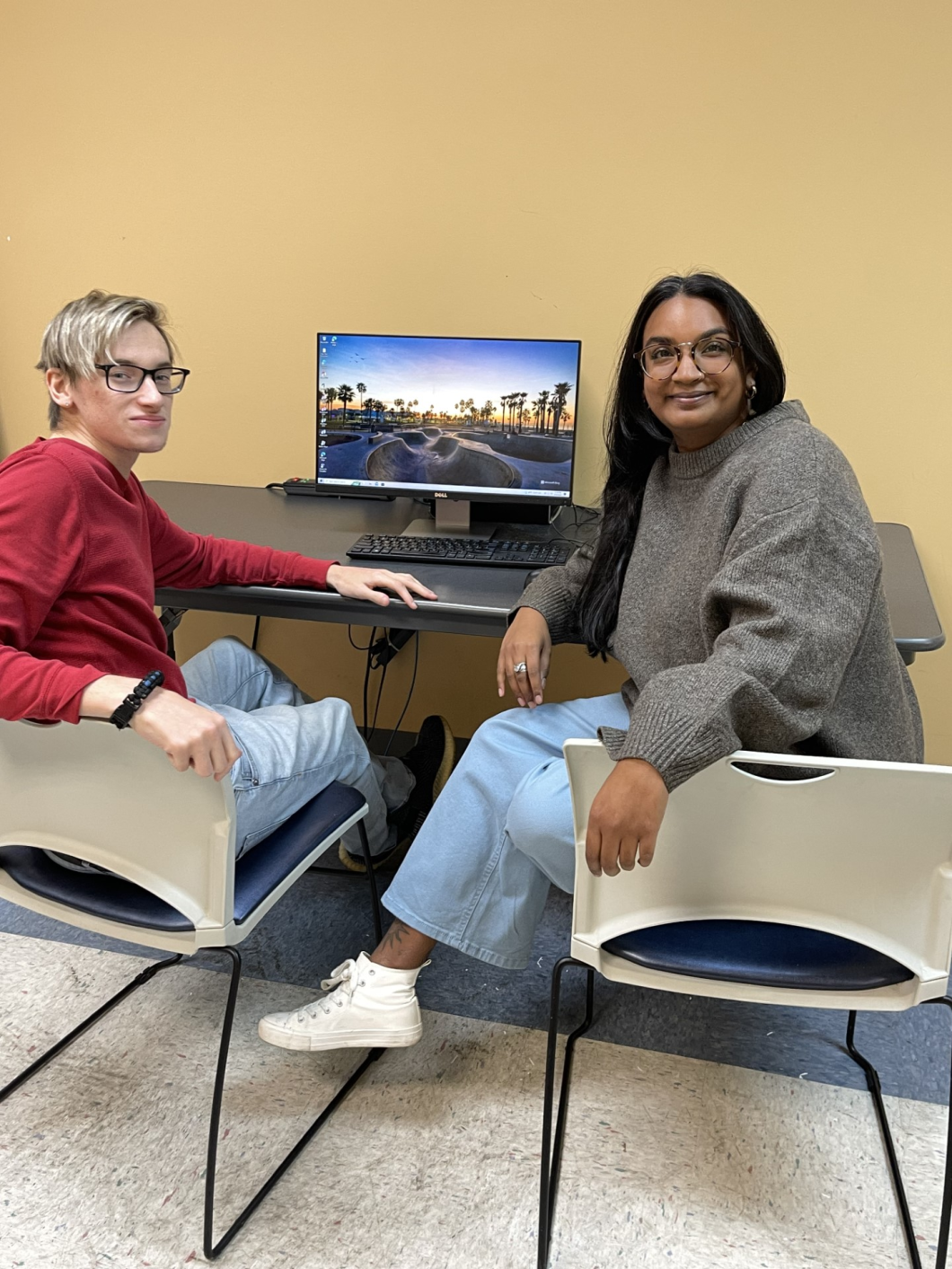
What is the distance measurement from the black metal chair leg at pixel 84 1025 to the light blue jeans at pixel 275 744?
1.50 feet

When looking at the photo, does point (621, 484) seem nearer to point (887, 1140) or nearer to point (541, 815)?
point (541, 815)

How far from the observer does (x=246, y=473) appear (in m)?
2.63

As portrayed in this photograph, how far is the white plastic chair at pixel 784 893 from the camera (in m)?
1.07

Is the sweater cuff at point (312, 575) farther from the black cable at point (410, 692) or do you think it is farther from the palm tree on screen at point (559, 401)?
the black cable at point (410, 692)

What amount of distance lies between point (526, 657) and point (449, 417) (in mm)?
700

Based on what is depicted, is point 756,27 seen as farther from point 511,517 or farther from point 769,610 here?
point 769,610

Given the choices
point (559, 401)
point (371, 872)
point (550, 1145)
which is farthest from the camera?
point (559, 401)

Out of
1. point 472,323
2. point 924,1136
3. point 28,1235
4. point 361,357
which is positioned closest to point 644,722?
point 924,1136

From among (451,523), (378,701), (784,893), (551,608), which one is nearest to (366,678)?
(378,701)

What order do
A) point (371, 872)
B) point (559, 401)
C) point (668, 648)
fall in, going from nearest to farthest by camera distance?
point (668, 648) < point (371, 872) < point (559, 401)

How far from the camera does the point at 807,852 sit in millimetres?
1109

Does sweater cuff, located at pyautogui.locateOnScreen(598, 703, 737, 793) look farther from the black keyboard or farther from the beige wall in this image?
the beige wall

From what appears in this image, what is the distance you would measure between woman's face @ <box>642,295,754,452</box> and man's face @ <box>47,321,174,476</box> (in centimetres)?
75

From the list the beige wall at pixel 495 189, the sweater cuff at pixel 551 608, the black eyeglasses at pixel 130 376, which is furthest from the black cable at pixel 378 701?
the black eyeglasses at pixel 130 376
